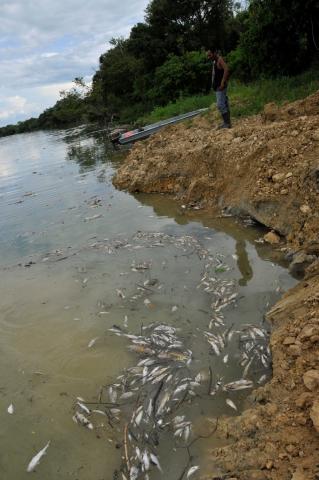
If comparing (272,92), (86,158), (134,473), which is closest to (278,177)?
(134,473)

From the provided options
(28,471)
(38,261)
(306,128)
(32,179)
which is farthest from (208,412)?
(32,179)

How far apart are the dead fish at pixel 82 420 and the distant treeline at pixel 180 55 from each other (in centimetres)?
2283

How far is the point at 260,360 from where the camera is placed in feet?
16.2

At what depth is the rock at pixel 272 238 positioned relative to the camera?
7.99 meters

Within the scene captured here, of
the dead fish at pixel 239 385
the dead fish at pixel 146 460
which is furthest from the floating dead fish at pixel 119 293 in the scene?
the dead fish at pixel 146 460

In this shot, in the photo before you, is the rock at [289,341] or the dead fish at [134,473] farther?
the rock at [289,341]

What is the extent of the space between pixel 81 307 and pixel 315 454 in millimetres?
4678

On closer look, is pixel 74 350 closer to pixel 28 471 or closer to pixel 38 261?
pixel 28 471

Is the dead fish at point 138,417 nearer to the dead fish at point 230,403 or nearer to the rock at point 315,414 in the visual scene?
the dead fish at point 230,403

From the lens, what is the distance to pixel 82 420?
15.0 feet

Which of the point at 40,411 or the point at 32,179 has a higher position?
the point at 32,179

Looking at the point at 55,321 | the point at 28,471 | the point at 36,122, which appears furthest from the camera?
the point at 36,122

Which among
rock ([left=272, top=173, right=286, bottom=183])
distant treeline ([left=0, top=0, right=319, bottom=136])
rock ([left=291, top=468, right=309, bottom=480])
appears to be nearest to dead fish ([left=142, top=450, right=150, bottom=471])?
rock ([left=291, top=468, right=309, bottom=480])

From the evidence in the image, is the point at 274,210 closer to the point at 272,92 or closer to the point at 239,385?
the point at 239,385
